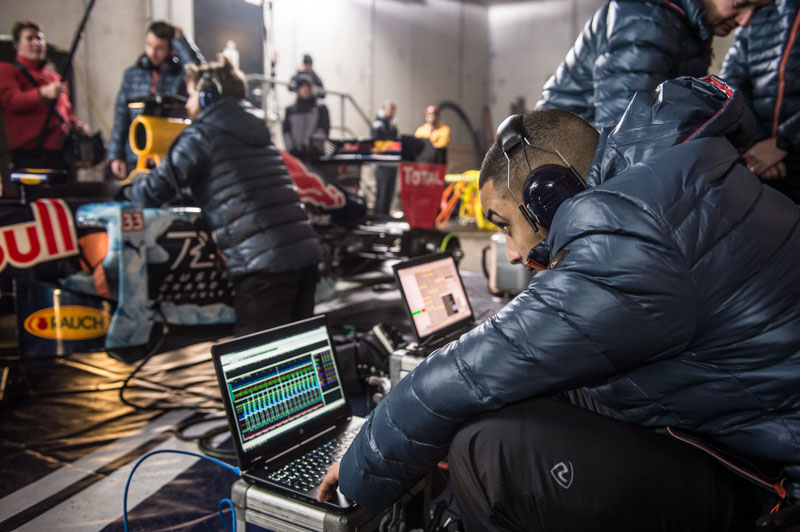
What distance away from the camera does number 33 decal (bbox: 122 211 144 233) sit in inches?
114

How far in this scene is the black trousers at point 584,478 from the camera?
1067mm

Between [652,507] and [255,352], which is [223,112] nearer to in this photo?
[255,352]

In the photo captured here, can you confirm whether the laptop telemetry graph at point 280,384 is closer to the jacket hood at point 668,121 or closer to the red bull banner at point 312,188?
the jacket hood at point 668,121

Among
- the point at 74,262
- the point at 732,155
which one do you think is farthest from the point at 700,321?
the point at 74,262

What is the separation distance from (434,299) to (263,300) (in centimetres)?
85

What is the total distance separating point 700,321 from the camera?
102cm

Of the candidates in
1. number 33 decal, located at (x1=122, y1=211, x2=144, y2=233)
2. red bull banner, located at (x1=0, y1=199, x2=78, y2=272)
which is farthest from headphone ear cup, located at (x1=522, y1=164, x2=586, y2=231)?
red bull banner, located at (x1=0, y1=199, x2=78, y2=272)

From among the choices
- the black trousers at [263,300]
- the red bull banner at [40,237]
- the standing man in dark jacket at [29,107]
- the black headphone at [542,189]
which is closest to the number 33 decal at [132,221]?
the red bull banner at [40,237]

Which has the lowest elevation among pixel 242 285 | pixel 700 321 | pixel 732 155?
pixel 242 285

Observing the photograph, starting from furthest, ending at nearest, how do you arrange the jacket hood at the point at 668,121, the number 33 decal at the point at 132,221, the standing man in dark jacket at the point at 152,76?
the standing man in dark jacket at the point at 152,76, the number 33 decal at the point at 132,221, the jacket hood at the point at 668,121

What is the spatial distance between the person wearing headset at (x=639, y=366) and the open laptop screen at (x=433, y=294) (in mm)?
1166

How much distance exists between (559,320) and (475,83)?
50.5ft

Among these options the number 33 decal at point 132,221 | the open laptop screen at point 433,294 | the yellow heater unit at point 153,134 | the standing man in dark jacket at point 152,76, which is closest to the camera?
the open laptop screen at point 433,294

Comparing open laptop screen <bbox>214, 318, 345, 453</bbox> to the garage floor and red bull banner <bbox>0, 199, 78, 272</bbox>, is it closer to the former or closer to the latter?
the garage floor
